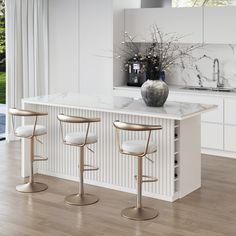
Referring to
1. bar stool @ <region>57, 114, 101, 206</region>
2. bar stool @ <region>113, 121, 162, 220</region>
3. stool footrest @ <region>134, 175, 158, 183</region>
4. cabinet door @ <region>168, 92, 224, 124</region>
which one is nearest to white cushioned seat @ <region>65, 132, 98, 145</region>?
bar stool @ <region>57, 114, 101, 206</region>

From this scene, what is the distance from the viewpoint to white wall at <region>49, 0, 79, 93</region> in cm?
839

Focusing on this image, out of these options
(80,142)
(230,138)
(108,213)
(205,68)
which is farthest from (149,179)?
(205,68)

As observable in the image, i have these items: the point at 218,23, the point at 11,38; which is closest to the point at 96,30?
the point at 11,38

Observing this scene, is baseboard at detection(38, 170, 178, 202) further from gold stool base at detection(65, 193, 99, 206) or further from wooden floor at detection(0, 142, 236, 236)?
gold stool base at detection(65, 193, 99, 206)

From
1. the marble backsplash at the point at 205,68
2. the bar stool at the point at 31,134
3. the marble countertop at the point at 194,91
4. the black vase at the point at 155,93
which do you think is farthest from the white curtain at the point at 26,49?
the black vase at the point at 155,93

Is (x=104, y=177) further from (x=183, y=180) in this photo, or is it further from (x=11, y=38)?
(x=11, y=38)

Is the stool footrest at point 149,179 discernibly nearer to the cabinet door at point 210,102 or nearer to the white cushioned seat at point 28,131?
the white cushioned seat at point 28,131

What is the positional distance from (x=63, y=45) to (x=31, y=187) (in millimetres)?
3263

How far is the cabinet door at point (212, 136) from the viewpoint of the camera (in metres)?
7.34

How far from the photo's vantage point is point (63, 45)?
28.1 feet

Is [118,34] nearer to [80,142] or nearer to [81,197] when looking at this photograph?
[80,142]

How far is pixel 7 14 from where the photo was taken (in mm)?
8094

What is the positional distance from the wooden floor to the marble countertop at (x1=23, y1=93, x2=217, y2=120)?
861mm

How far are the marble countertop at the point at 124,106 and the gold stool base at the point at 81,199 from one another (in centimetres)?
88
